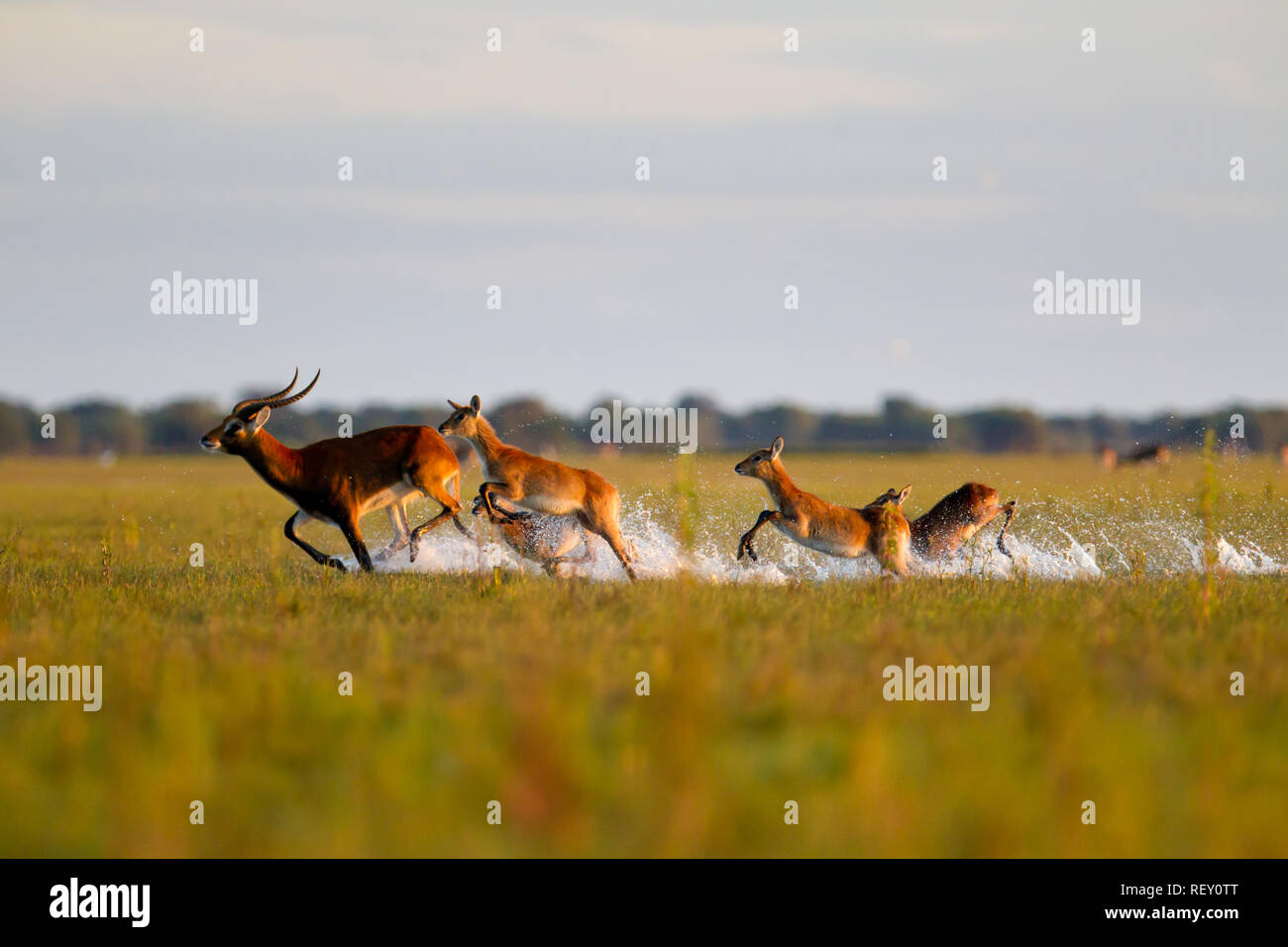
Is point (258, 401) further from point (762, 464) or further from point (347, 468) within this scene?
point (762, 464)

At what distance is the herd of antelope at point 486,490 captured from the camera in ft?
45.1

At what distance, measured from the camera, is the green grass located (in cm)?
463

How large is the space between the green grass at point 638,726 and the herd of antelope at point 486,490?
232 cm

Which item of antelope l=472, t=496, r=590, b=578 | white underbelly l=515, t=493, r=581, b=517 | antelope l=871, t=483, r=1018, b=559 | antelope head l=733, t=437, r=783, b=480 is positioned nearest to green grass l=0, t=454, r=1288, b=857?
white underbelly l=515, t=493, r=581, b=517

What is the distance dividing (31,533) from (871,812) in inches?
802

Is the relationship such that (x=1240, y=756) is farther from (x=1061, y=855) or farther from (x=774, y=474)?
(x=774, y=474)

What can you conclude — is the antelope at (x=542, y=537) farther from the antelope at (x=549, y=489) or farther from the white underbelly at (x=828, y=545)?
the white underbelly at (x=828, y=545)

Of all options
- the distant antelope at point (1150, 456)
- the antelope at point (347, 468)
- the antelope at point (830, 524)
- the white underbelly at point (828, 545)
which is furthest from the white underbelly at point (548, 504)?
the distant antelope at point (1150, 456)

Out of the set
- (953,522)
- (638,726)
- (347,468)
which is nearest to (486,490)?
(347,468)

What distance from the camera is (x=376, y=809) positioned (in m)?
4.85

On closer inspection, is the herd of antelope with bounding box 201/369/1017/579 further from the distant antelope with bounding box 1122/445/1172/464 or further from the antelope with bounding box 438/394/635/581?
the distant antelope with bounding box 1122/445/1172/464

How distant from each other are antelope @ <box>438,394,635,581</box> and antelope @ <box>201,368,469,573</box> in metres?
0.58

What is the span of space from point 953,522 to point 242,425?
8.63m

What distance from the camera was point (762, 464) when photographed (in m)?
14.6
